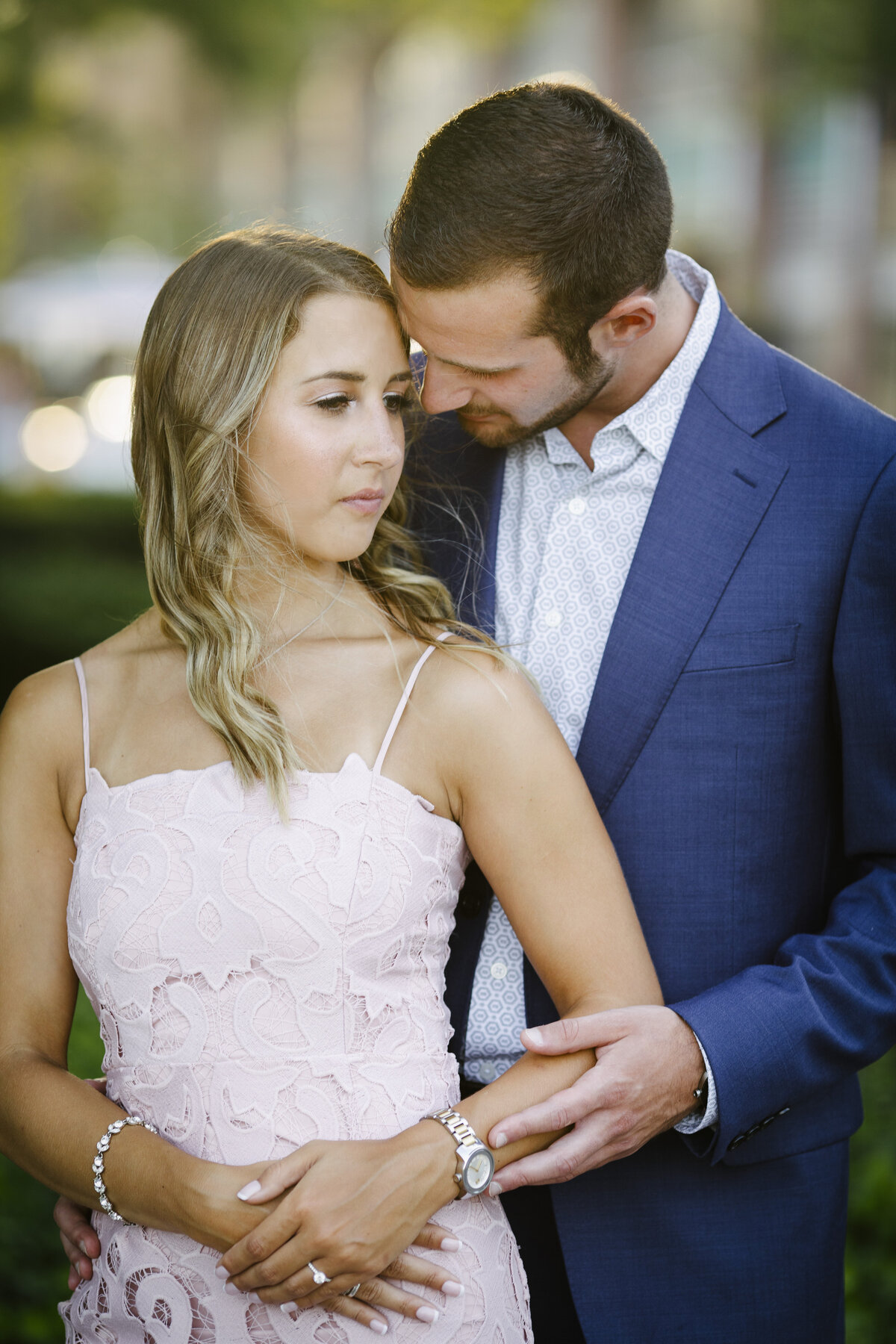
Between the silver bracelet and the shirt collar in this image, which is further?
the shirt collar

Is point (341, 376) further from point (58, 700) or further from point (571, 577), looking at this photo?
point (58, 700)

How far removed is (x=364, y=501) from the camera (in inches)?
90.7

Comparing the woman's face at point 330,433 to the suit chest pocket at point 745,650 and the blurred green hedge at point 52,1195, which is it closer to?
the suit chest pocket at point 745,650

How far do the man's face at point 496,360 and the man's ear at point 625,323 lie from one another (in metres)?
0.04

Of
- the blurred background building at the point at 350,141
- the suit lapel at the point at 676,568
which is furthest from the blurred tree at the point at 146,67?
the suit lapel at the point at 676,568

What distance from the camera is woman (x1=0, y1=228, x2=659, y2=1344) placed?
1.98 meters

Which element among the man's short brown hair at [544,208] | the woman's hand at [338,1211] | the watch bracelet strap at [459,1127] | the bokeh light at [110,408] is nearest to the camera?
the woman's hand at [338,1211]

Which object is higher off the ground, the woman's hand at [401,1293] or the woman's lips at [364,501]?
the woman's lips at [364,501]

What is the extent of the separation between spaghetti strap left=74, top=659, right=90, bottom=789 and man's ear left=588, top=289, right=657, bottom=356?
3.96 ft

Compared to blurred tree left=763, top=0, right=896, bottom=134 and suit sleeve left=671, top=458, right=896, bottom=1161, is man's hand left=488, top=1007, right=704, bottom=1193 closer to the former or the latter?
suit sleeve left=671, top=458, right=896, bottom=1161

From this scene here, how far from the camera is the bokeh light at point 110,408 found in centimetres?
1886

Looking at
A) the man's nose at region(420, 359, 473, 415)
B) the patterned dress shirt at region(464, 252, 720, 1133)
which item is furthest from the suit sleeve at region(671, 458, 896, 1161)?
the man's nose at region(420, 359, 473, 415)

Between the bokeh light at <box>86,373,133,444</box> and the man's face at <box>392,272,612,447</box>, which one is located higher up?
the man's face at <box>392,272,612,447</box>

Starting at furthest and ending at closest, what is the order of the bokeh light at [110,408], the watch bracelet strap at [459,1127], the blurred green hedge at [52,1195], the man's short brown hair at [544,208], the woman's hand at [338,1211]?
the bokeh light at [110,408]
the blurred green hedge at [52,1195]
the man's short brown hair at [544,208]
the watch bracelet strap at [459,1127]
the woman's hand at [338,1211]
